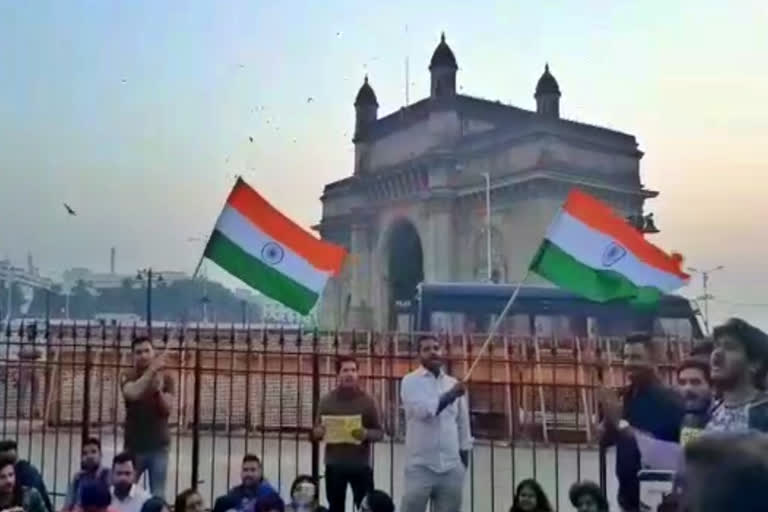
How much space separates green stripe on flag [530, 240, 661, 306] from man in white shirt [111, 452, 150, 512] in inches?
133

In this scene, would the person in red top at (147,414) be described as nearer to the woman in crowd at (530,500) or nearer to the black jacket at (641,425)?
the woman in crowd at (530,500)

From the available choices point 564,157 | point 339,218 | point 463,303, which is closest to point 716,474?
point 463,303

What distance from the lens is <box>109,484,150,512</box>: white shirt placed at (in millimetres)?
6008

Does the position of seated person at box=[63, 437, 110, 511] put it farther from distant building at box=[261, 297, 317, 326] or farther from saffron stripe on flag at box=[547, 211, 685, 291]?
saffron stripe on flag at box=[547, 211, 685, 291]

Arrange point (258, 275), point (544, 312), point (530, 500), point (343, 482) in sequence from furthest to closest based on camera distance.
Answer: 1. point (544, 312)
2. point (258, 275)
3. point (343, 482)
4. point (530, 500)

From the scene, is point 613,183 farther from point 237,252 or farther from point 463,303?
point 237,252

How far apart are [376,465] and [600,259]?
6.25 metres

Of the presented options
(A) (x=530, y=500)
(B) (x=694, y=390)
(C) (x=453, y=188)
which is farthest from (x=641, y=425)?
(C) (x=453, y=188)

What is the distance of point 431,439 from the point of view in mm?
6414

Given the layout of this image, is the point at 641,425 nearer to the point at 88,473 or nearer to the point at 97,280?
the point at 88,473

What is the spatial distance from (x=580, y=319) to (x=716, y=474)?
20.7 meters

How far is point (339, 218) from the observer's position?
5091 centimetres

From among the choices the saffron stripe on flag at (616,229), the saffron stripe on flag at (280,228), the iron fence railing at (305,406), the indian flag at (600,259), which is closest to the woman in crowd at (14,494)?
the saffron stripe on flag at (280,228)

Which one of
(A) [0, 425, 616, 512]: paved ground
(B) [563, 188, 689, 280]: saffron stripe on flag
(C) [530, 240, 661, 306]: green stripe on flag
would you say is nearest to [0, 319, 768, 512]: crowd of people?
(C) [530, 240, 661, 306]: green stripe on flag
